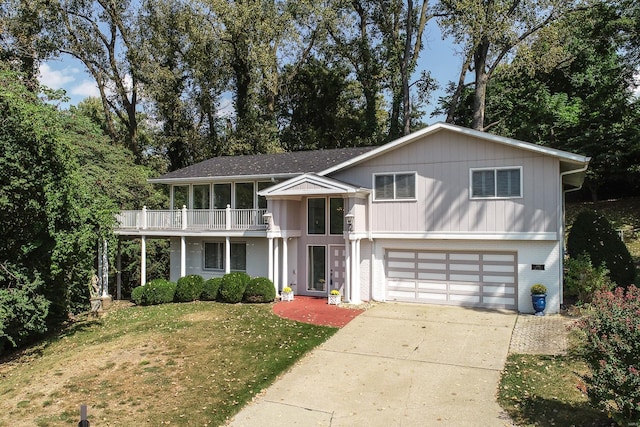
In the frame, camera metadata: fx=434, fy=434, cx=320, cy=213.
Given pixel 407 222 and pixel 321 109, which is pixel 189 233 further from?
pixel 321 109

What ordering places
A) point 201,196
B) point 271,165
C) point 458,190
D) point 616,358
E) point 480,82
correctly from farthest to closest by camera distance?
point 480,82
point 201,196
point 271,165
point 458,190
point 616,358

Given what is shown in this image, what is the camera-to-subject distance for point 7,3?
93.1 ft

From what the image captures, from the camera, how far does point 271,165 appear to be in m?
20.7

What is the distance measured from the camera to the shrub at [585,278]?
14016 mm

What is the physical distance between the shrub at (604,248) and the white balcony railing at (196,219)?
11.9m

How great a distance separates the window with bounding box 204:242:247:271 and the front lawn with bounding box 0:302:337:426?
4.80 m

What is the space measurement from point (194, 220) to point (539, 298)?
14366mm

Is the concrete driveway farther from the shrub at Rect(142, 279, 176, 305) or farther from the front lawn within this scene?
the shrub at Rect(142, 279, 176, 305)

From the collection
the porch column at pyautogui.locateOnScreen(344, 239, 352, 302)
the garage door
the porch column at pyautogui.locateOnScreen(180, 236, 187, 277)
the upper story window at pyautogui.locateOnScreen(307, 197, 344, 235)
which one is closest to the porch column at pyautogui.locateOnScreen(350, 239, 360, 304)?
the porch column at pyautogui.locateOnScreen(344, 239, 352, 302)

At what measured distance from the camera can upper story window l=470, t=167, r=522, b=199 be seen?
1440 cm

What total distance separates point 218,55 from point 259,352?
93.4 feet

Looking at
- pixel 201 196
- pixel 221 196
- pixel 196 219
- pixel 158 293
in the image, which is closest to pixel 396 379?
pixel 158 293

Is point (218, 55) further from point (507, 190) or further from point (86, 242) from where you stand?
point (507, 190)

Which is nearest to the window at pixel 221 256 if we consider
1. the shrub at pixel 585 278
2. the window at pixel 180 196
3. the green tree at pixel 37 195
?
the window at pixel 180 196
